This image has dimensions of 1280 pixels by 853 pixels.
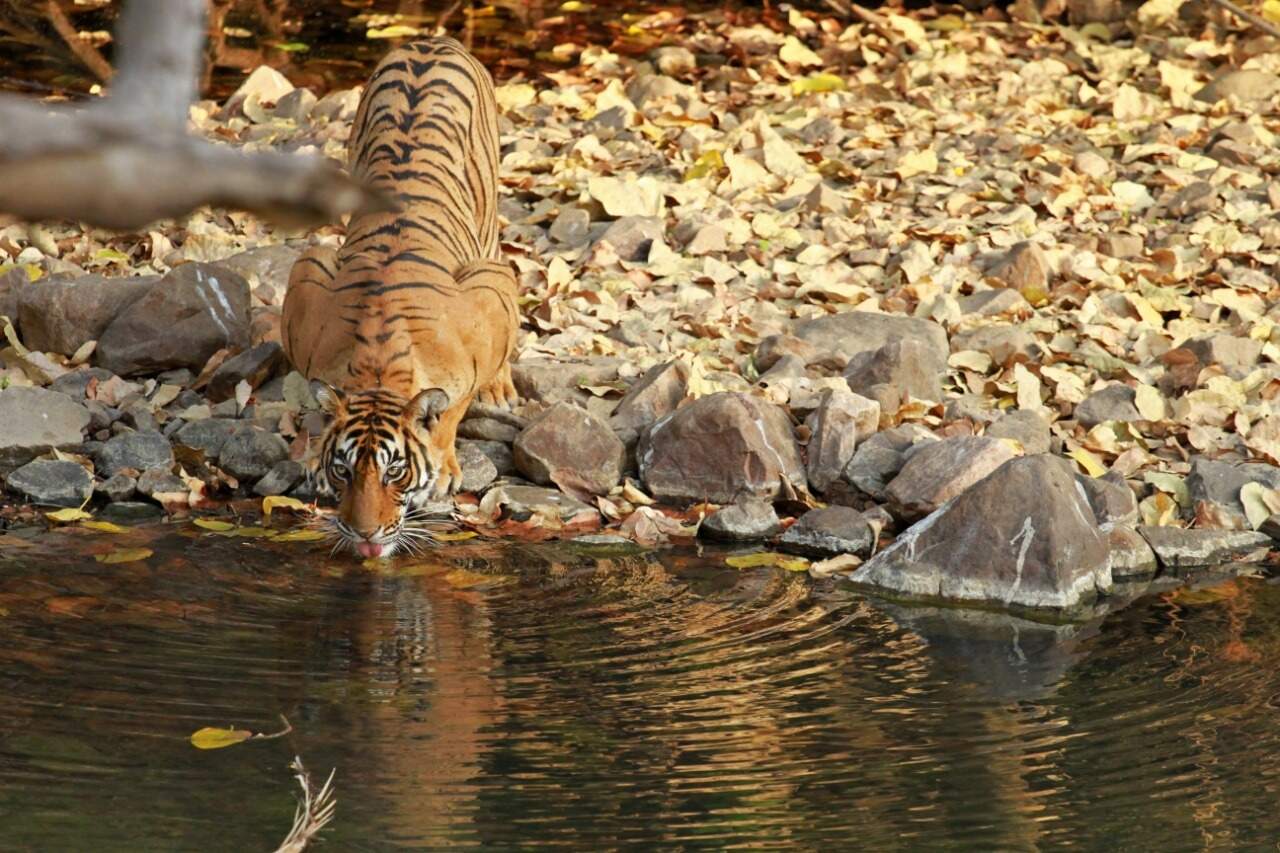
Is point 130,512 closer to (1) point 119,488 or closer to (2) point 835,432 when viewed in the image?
(1) point 119,488

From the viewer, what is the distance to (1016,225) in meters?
8.73

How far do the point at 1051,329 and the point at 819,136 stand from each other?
2.93 m

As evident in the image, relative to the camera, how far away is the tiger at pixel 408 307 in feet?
18.5

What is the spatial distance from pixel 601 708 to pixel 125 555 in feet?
6.58

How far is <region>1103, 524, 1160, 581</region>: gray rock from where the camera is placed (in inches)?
222

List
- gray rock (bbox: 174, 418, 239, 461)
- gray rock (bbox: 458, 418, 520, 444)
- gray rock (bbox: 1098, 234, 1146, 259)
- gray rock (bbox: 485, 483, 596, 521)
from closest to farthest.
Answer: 1. gray rock (bbox: 485, 483, 596, 521)
2. gray rock (bbox: 174, 418, 239, 461)
3. gray rock (bbox: 458, 418, 520, 444)
4. gray rock (bbox: 1098, 234, 1146, 259)

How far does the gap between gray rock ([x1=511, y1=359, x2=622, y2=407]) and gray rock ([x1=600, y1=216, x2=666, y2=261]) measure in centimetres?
139

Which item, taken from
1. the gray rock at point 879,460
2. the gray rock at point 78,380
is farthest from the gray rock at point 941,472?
the gray rock at point 78,380

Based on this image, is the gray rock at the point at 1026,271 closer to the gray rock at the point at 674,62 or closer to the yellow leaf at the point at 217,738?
the gray rock at the point at 674,62

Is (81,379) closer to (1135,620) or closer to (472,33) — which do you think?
(1135,620)

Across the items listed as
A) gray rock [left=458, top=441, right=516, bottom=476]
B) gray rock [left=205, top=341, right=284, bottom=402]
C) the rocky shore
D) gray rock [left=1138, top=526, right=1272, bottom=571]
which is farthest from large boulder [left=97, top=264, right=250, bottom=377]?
gray rock [left=1138, top=526, right=1272, bottom=571]

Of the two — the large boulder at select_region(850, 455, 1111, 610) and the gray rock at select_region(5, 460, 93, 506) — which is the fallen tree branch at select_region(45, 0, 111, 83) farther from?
the large boulder at select_region(850, 455, 1111, 610)

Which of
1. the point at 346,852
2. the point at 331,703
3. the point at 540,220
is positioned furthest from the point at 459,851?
the point at 540,220

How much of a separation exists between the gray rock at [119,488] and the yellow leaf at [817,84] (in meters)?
5.91
